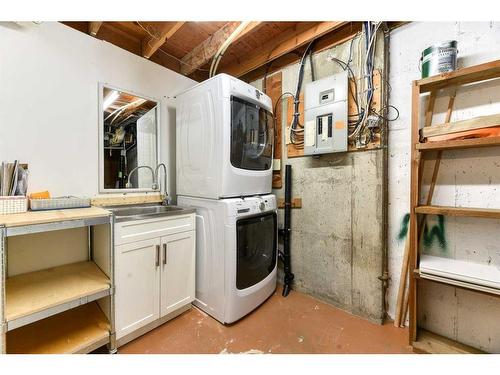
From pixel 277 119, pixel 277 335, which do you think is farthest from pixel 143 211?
pixel 277 119

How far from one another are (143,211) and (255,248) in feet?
3.69

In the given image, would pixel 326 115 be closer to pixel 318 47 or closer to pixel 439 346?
pixel 318 47

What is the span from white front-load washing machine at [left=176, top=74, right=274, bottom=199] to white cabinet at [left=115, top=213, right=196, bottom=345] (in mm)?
416

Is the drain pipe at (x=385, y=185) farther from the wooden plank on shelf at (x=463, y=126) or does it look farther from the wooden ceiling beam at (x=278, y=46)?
the wooden ceiling beam at (x=278, y=46)

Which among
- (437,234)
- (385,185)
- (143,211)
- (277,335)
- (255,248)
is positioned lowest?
(277,335)

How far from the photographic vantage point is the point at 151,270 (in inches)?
62.8

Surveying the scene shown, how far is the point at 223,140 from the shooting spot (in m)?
1.70

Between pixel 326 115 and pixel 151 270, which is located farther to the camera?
pixel 326 115

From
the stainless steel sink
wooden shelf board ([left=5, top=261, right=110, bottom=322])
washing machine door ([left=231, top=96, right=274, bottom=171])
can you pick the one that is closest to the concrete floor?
wooden shelf board ([left=5, top=261, right=110, bottom=322])

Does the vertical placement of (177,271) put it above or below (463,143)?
below

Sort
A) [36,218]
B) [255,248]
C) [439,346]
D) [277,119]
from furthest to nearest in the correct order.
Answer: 1. [277,119]
2. [255,248]
3. [439,346]
4. [36,218]

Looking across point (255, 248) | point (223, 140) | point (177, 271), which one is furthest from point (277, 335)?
point (223, 140)

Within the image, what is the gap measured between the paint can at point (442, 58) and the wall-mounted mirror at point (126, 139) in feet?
7.55

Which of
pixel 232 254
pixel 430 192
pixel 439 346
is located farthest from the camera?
pixel 232 254
